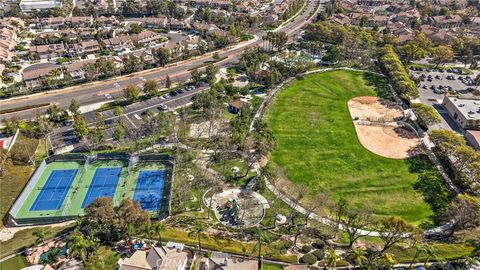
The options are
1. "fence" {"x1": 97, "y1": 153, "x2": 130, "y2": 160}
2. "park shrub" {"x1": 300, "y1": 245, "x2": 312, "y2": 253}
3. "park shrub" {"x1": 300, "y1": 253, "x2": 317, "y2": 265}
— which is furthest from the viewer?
"fence" {"x1": 97, "y1": 153, "x2": 130, "y2": 160}

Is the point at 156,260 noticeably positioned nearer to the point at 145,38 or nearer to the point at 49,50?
the point at 49,50

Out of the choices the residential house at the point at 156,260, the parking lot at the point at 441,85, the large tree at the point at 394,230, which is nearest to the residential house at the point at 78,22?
the residential house at the point at 156,260

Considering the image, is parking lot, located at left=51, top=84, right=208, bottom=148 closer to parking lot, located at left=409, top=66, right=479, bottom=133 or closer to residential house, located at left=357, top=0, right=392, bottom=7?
parking lot, located at left=409, top=66, right=479, bottom=133

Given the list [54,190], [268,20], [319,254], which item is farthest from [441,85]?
[54,190]

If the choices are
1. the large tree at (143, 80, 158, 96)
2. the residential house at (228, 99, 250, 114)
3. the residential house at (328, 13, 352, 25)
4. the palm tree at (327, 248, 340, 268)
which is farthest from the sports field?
the residential house at (328, 13, 352, 25)

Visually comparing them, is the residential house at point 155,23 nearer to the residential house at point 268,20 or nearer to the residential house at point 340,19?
the residential house at point 268,20
